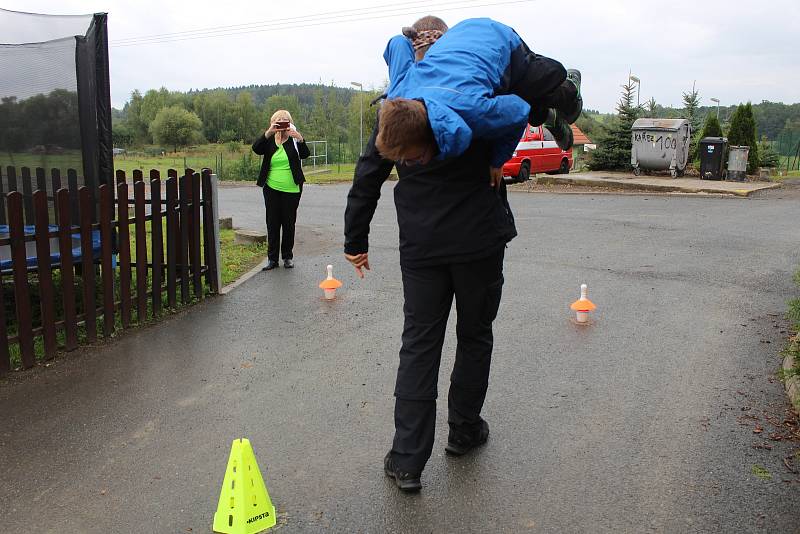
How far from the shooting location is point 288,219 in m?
8.59

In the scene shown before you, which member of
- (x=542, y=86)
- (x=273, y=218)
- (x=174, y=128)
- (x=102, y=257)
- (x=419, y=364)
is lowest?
(x=419, y=364)

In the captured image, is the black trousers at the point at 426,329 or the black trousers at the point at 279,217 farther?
the black trousers at the point at 279,217

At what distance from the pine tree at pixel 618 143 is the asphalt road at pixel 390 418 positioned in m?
15.9

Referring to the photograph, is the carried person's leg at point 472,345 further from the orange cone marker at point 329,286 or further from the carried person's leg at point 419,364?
the orange cone marker at point 329,286

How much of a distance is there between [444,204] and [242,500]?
1515 mm

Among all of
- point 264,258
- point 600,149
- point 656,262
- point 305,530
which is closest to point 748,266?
point 656,262

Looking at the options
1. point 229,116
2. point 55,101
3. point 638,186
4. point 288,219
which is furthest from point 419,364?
point 229,116

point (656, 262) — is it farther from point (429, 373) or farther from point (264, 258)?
point (429, 373)

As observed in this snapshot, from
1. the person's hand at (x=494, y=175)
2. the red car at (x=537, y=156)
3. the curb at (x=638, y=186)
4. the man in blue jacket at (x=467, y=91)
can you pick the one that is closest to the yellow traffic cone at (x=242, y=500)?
the man in blue jacket at (x=467, y=91)

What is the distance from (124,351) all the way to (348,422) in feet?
7.28

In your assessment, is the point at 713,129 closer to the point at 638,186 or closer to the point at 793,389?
the point at 638,186

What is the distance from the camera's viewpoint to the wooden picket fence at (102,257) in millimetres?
5043

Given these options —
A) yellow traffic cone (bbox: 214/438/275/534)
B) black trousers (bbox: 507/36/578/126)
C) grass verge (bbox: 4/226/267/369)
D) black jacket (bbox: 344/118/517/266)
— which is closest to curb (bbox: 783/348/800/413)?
black jacket (bbox: 344/118/517/266)

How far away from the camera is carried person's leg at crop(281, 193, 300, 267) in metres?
8.56
